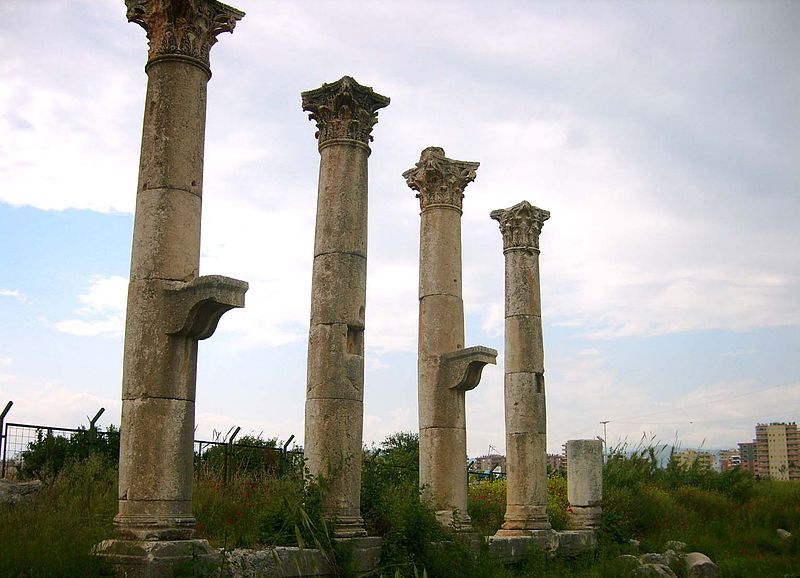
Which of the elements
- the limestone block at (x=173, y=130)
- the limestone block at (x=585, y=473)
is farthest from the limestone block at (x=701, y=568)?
the limestone block at (x=173, y=130)

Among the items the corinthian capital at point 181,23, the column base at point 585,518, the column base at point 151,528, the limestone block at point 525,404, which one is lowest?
the column base at point 585,518

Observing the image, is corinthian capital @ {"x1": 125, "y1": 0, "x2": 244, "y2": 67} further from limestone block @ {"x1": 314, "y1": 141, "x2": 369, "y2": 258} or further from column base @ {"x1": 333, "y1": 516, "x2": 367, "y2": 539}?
column base @ {"x1": 333, "y1": 516, "x2": 367, "y2": 539}

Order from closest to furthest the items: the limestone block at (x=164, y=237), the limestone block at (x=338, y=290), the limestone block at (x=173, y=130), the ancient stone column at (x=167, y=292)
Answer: the ancient stone column at (x=167, y=292) → the limestone block at (x=164, y=237) → the limestone block at (x=173, y=130) → the limestone block at (x=338, y=290)

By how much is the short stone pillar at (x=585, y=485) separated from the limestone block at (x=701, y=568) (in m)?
2.68

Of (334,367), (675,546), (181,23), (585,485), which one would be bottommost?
(675,546)

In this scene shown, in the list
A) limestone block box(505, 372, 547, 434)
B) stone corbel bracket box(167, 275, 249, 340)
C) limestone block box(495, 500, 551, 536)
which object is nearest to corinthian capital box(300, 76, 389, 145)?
stone corbel bracket box(167, 275, 249, 340)

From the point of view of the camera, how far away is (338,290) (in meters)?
13.1

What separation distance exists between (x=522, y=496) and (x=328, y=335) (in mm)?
7645

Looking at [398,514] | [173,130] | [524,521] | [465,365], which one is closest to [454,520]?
[398,514]

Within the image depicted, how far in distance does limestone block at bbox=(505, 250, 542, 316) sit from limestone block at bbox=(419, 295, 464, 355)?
3760 mm

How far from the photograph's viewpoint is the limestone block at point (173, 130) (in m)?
10.2

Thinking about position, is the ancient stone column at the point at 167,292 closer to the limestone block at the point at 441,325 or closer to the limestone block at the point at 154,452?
the limestone block at the point at 154,452

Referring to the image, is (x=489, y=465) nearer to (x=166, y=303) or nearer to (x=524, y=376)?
(x=524, y=376)

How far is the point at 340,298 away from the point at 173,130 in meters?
3.92
